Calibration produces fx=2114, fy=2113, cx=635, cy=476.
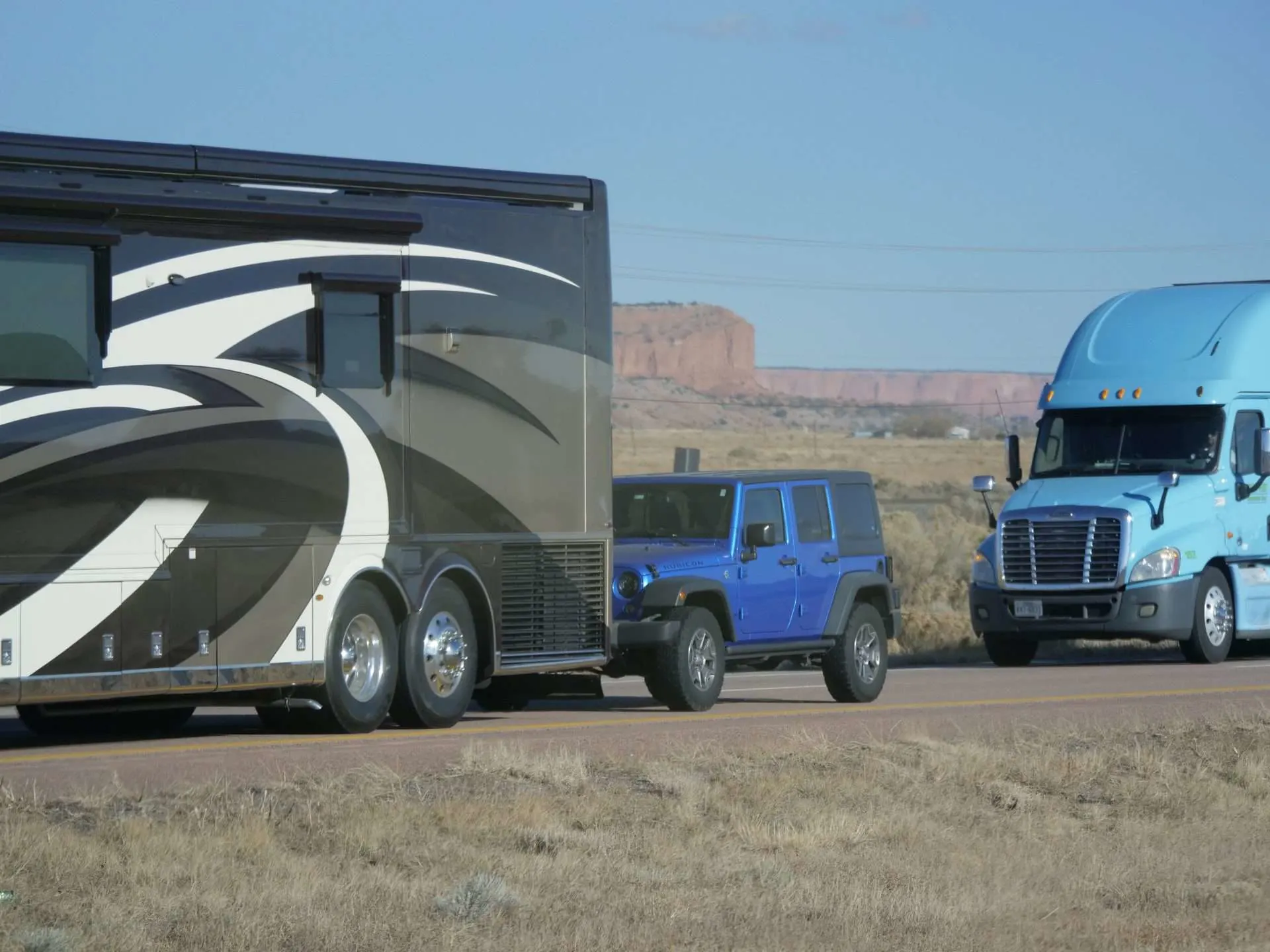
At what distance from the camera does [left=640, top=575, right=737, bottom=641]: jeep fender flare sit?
16.8 metres

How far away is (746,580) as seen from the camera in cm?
1769

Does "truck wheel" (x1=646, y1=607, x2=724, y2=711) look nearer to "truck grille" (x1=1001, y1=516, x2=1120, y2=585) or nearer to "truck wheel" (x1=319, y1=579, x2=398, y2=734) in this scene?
"truck wheel" (x1=319, y1=579, x2=398, y2=734)

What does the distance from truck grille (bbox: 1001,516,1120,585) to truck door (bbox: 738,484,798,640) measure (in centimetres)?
708

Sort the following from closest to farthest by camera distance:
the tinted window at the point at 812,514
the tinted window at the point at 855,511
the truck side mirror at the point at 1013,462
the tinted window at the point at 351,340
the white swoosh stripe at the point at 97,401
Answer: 1. the white swoosh stripe at the point at 97,401
2. the tinted window at the point at 351,340
3. the tinted window at the point at 812,514
4. the tinted window at the point at 855,511
5. the truck side mirror at the point at 1013,462

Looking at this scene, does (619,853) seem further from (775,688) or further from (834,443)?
(834,443)

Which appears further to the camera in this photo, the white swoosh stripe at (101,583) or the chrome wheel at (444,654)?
the chrome wheel at (444,654)

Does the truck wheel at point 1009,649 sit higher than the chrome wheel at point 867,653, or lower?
lower

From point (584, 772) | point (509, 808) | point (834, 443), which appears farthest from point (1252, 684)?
point (834, 443)

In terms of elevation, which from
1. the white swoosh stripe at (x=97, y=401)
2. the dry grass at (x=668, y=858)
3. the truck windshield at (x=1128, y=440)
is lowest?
the dry grass at (x=668, y=858)

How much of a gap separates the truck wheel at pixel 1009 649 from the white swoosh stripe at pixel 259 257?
38.9 feet

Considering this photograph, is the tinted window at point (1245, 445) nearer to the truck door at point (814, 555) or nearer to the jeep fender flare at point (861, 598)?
the jeep fender flare at point (861, 598)

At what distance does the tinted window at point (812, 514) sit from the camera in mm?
18438

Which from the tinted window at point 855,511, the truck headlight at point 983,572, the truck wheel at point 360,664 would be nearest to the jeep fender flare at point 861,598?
the tinted window at point 855,511

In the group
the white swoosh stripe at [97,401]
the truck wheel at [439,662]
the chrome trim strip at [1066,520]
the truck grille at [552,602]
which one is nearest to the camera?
the white swoosh stripe at [97,401]
